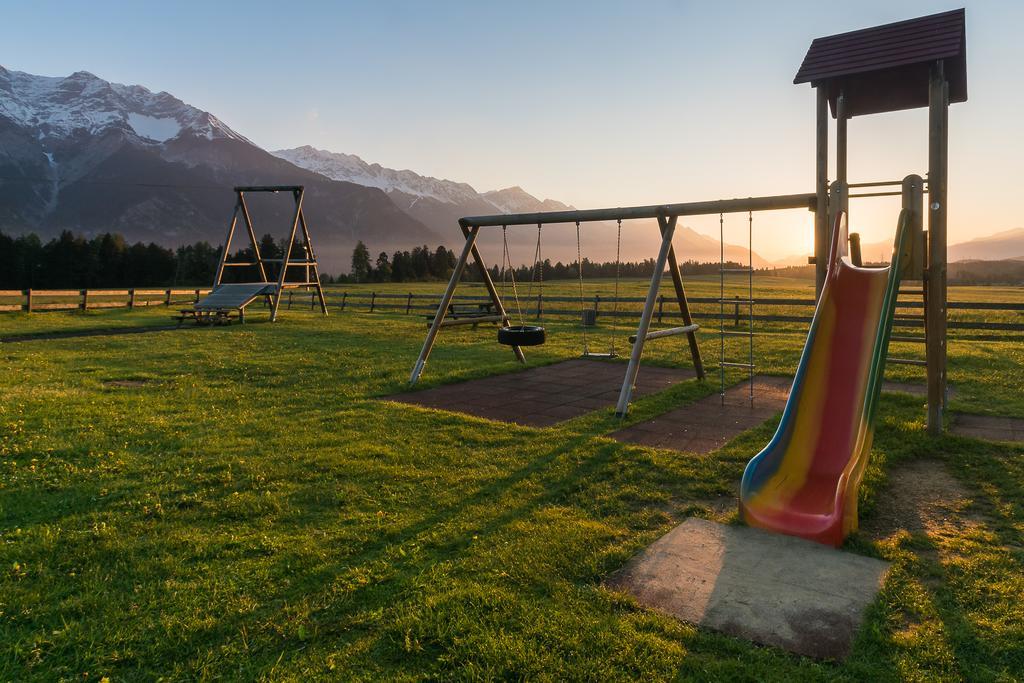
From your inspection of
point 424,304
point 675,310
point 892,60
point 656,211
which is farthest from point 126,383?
point 424,304

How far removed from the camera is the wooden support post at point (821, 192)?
6461 millimetres

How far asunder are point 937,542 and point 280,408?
22.3 feet

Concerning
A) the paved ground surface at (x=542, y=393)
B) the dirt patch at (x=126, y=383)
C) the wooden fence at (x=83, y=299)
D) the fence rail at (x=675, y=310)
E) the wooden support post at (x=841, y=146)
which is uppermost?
the wooden support post at (x=841, y=146)

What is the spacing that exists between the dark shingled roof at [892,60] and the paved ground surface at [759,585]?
553 cm

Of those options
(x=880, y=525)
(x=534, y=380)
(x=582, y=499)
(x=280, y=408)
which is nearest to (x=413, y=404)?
(x=280, y=408)

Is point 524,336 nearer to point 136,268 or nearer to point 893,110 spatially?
point 893,110

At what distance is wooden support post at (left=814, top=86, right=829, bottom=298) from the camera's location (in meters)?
6.46

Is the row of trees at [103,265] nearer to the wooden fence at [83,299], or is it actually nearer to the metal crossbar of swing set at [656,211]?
the wooden fence at [83,299]

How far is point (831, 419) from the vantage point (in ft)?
14.6

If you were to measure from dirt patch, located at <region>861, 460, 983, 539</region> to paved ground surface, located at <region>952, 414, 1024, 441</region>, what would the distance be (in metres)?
1.35

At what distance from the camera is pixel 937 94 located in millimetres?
6141

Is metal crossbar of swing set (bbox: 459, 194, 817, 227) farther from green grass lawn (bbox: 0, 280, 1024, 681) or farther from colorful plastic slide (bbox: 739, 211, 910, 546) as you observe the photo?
green grass lawn (bbox: 0, 280, 1024, 681)

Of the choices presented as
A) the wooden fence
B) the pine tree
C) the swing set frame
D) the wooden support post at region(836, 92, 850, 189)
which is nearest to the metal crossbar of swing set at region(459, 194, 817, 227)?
the swing set frame

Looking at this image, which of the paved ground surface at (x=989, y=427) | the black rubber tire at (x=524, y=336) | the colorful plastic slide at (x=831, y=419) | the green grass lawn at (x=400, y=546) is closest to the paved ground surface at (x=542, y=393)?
the green grass lawn at (x=400, y=546)
